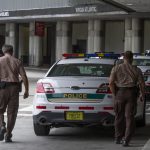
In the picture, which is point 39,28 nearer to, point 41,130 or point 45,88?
point 41,130

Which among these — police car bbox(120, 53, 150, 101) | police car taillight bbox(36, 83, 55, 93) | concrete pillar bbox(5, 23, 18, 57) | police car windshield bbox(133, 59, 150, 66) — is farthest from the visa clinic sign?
police car taillight bbox(36, 83, 55, 93)

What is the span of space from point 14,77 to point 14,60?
314mm

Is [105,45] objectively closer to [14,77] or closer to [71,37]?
[71,37]

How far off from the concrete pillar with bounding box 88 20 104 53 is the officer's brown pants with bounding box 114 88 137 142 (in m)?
32.5

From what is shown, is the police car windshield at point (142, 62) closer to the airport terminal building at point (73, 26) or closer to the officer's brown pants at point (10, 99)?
the officer's brown pants at point (10, 99)

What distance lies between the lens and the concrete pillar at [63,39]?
44.2 metres

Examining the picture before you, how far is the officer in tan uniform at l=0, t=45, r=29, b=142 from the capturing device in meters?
9.91

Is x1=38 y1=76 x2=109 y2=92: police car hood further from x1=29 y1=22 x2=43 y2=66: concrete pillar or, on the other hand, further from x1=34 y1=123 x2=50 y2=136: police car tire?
x1=29 y1=22 x2=43 y2=66: concrete pillar

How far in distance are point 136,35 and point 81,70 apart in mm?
29797

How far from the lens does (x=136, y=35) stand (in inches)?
1590

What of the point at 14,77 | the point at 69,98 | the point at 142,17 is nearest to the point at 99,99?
the point at 69,98

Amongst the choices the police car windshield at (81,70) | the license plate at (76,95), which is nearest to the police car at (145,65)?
the police car windshield at (81,70)

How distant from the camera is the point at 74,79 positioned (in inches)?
403

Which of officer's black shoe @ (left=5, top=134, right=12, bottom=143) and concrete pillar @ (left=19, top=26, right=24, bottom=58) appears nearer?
officer's black shoe @ (left=5, top=134, right=12, bottom=143)
